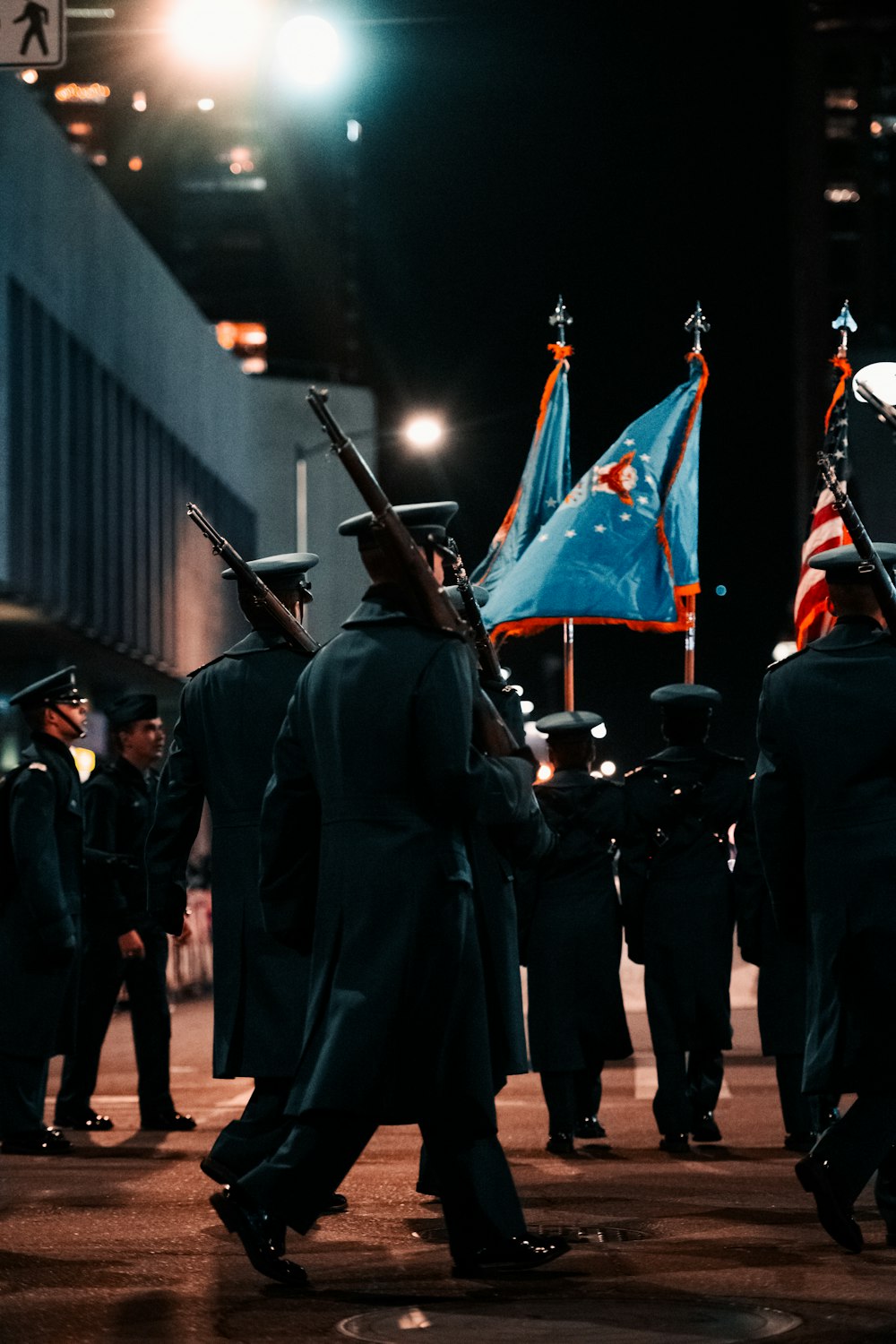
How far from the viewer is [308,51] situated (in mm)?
13953

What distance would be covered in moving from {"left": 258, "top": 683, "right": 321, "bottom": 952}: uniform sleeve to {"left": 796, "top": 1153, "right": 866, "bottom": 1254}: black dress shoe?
5.46 feet

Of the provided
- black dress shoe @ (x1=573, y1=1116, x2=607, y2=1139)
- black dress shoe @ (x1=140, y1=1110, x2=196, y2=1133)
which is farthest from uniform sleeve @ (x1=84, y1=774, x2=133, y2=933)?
black dress shoe @ (x1=573, y1=1116, x2=607, y2=1139)

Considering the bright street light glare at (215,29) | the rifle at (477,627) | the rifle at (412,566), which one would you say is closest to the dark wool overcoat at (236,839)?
the rifle at (477,627)

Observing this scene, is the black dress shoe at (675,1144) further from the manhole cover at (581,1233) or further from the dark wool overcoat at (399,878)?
the dark wool overcoat at (399,878)

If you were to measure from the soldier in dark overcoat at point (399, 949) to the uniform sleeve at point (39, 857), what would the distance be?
413 cm

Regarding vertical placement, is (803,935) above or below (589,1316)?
above

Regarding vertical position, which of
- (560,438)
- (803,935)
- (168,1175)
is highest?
(560,438)

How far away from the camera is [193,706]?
841 centimetres

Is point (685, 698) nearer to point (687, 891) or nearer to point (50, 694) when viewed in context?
point (687, 891)

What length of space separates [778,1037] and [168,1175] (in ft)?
9.63

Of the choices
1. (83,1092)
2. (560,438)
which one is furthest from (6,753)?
(83,1092)

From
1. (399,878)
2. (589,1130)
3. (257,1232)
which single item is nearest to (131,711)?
(589,1130)

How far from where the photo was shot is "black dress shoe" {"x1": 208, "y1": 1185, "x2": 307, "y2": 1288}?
6258mm

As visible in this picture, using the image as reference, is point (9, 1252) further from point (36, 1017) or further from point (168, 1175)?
point (36, 1017)
